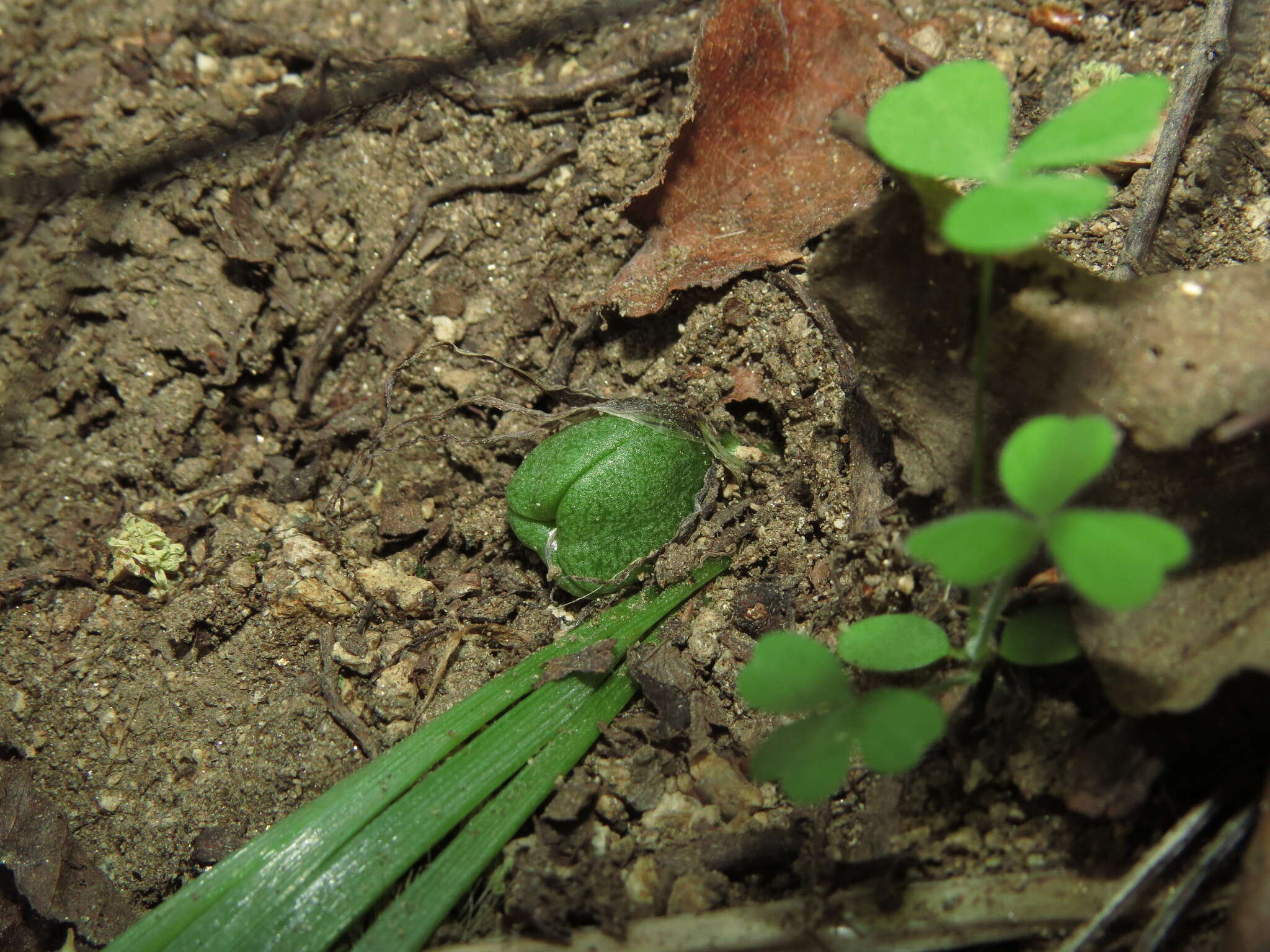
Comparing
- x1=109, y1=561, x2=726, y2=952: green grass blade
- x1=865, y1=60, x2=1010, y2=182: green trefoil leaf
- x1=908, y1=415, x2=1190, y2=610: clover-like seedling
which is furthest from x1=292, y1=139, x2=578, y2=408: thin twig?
x1=908, y1=415, x2=1190, y2=610: clover-like seedling

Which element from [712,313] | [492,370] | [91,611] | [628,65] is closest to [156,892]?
[91,611]

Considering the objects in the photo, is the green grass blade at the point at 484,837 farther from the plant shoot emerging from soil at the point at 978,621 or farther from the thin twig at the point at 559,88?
the thin twig at the point at 559,88

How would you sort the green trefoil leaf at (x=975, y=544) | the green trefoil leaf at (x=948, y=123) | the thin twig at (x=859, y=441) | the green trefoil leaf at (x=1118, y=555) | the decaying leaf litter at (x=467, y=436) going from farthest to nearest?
the thin twig at (x=859, y=441)
the decaying leaf litter at (x=467, y=436)
the green trefoil leaf at (x=948, y=123)
the green trefoil leaf at (x=975, y=544)
the green trefoil leaf at (x=1118, y=555)

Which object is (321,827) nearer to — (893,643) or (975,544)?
(893,643)

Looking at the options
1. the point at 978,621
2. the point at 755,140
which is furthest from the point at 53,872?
the point at 755,140

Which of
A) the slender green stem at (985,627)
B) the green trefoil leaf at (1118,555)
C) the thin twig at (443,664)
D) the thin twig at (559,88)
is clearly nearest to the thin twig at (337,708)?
the thin twig at (443,664)

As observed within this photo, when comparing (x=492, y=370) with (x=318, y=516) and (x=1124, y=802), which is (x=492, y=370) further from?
(x=1124, y=802)
